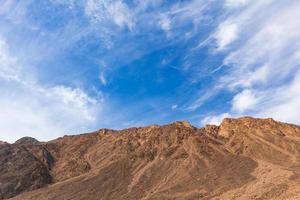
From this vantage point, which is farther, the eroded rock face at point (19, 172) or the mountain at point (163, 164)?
the eroded rock face at point (19, 172)

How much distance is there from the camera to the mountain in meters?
76.4

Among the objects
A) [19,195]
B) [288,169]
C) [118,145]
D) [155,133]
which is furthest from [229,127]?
[19,195]

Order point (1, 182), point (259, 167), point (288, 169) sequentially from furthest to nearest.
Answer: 1. point (1, 182)
2. point (259, 167)
3. point (288, 169)

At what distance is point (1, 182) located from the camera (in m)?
94.4

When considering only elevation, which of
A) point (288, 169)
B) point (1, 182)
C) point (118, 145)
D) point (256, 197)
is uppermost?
point (118, 145)

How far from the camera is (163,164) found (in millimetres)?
93625

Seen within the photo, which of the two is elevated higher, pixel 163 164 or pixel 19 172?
pixel 19 172

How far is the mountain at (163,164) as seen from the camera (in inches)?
3008

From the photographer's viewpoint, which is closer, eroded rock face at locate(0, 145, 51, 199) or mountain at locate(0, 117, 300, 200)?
mountain at locate(0, 117, 300, 200)

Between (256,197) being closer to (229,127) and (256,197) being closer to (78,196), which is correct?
(78,196)

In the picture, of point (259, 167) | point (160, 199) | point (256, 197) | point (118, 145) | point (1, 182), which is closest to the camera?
point (256, 197)

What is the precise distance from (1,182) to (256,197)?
187 feet

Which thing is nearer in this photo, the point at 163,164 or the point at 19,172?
the point at 163,164

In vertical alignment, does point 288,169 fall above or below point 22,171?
below
